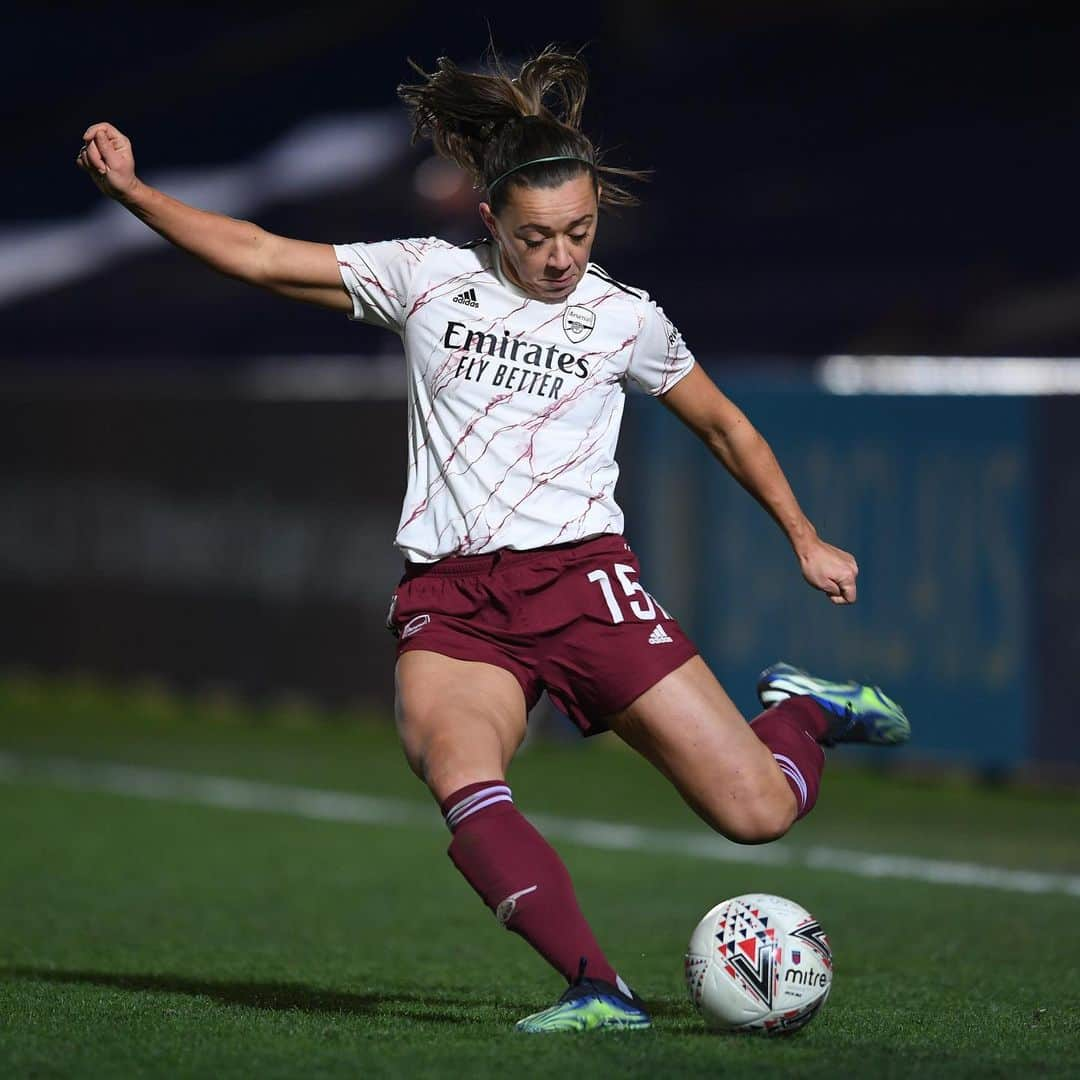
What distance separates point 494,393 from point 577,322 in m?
0.27

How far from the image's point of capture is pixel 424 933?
Answer: 7035 mm

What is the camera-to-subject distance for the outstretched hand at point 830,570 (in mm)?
5301

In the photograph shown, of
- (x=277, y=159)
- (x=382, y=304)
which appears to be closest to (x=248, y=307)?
(x=277, y=159)

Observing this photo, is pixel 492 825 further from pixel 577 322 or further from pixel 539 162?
pixel 539 162

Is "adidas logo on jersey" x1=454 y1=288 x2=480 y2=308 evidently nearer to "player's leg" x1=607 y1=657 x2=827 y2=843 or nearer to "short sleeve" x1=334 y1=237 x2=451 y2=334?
"short sleeve" x1=334 y1=237 x2=451 y2=334

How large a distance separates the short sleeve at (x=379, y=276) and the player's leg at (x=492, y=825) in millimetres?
876

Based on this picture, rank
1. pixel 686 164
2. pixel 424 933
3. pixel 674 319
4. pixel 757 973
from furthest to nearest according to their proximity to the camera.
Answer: pixel 686 164 → pixel 674 319 → pixel 424 933 → pixel 757 973

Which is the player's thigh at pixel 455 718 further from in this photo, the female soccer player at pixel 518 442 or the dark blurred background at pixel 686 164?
the dark blurred background at pixel 686 164

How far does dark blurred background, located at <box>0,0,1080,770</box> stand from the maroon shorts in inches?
41.7

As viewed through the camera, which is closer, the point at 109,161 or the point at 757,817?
the point at 109,161

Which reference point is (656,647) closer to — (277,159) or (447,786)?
(447,786)

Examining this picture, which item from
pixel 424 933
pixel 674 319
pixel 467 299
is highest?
pixel 674 319

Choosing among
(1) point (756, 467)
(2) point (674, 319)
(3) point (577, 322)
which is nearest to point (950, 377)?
(1) point (756, 467)

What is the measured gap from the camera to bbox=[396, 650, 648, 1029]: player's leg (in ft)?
15.1
